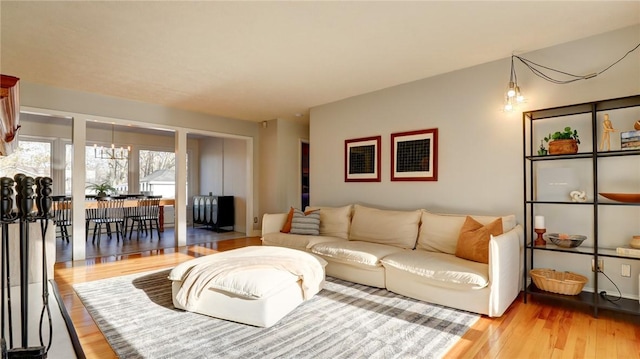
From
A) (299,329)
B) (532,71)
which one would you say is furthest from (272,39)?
(532,71)

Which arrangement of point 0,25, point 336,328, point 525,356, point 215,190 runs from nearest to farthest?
point 525,356 < point 336,328 < point 0,25 < point 215,190

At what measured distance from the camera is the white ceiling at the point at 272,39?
2480mm

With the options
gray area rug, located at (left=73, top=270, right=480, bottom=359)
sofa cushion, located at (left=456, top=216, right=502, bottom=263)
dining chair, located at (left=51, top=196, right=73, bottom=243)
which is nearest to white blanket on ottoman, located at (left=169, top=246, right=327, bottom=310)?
gray area rug, located at (left=73, top=270, right=480, bottom=359)

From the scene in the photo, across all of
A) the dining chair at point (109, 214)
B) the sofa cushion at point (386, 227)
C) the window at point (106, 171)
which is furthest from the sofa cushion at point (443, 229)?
the window at point (106, 171)

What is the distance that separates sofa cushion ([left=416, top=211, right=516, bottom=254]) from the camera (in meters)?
3.25

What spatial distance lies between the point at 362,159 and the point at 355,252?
5.84 feet

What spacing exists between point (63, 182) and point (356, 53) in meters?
6.62

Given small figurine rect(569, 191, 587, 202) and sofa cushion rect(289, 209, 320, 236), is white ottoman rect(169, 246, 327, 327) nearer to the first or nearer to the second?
sofa cushion rect(289, 209, 320, 236)

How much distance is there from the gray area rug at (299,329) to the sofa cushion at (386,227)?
0.78 meters

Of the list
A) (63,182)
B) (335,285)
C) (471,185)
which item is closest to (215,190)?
(63,182)

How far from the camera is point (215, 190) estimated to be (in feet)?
25.8

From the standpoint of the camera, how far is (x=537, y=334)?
7.62 ft

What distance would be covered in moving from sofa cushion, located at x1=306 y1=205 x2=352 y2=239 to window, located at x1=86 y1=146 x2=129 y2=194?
544 cm

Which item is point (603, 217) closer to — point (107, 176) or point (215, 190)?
point (215, 190)
